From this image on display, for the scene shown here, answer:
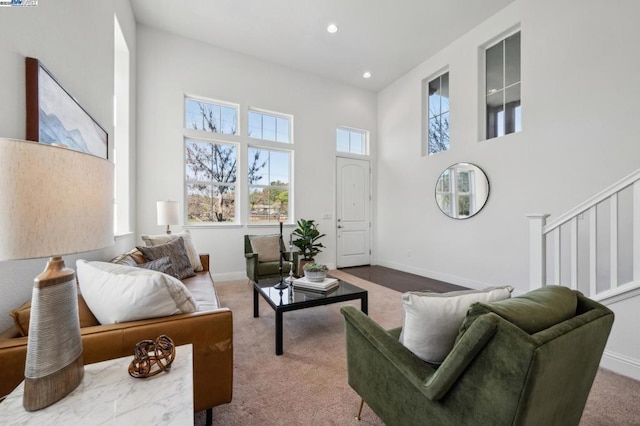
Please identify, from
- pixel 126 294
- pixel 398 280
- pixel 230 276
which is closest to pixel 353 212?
pixel 398 280

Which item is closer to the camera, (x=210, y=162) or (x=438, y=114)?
(x=210, y=162)

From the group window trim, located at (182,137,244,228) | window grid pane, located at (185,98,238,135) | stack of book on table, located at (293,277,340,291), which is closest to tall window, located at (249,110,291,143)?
window grid pane, located at (185,98,238,135)

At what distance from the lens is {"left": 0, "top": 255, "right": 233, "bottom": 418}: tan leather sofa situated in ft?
3.17

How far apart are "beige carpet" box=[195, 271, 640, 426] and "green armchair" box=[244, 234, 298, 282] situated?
3.11 ft

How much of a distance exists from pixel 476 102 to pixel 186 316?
448 centimetres

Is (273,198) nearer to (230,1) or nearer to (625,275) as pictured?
(230,1)

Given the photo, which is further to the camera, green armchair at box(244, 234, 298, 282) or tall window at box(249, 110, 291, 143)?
tall window at box(249, 110, 291, 143)

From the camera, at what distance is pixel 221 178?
14.7 feet

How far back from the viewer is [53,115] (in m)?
1.57

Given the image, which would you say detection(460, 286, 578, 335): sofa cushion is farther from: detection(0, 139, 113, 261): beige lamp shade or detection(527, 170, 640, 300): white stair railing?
detection(527, 170, 640, 300): white stair railing

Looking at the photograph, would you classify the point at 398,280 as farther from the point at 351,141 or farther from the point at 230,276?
the point at 351,141

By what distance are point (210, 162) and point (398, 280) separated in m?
3.68

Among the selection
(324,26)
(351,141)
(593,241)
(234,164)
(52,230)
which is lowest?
(593,241)

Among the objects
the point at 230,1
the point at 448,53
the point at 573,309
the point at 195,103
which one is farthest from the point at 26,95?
the point at 448,53
